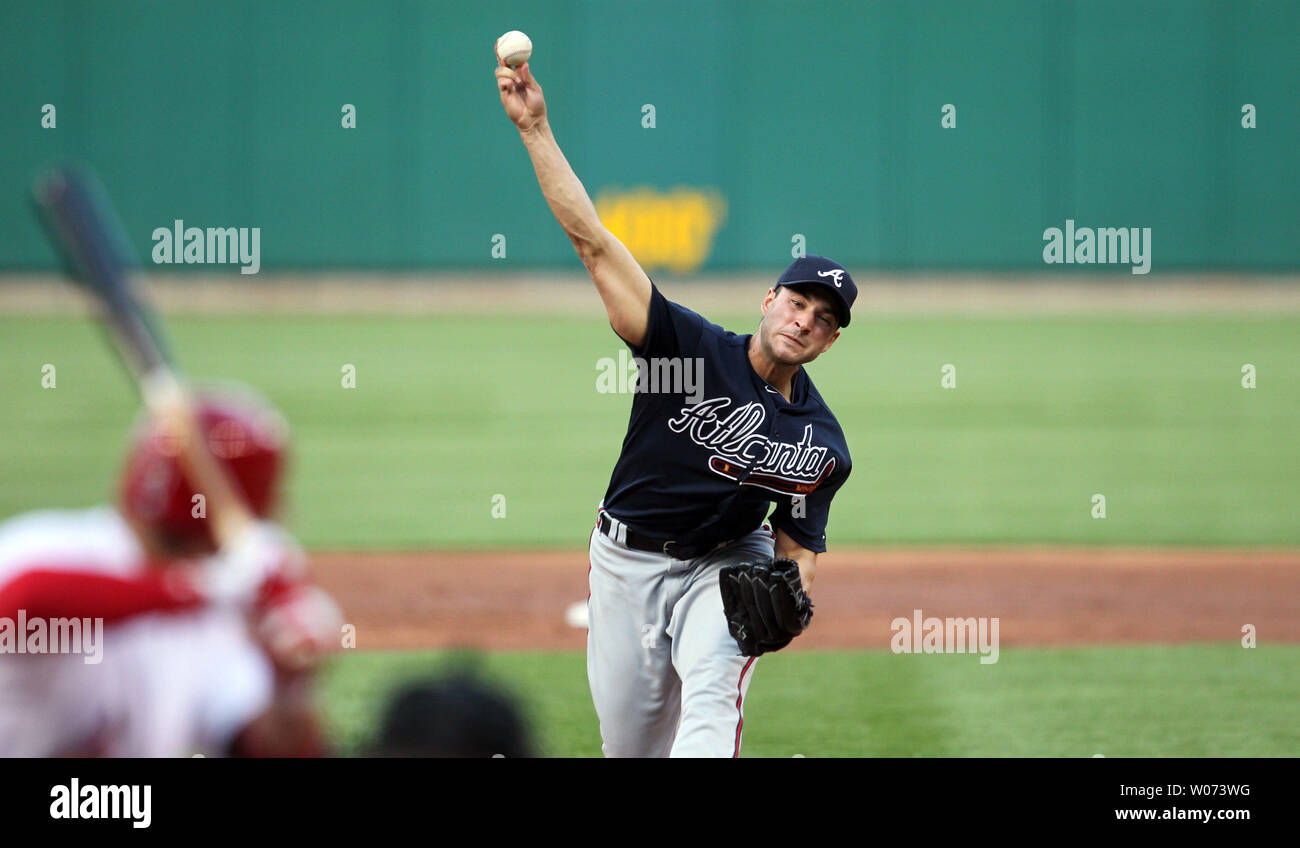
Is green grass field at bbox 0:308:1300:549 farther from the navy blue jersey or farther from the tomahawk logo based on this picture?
the tomahawk logo

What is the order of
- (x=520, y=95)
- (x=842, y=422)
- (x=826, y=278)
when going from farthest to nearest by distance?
(x=842, y=422)
(x=826, y=278)
(x=520, y=95)

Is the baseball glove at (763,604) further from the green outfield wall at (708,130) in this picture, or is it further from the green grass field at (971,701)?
the green outfield wall at (708,130)

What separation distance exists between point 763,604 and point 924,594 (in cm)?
515

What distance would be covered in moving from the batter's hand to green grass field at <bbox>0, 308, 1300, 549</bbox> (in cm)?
676

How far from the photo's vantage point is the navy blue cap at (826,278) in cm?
448

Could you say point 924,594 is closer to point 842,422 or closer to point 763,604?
point 763,604

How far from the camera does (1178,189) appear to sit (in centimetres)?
2559

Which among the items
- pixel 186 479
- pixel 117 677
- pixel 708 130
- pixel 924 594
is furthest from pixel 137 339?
pixel 708 130

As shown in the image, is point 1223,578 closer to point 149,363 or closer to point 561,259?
point 149,363

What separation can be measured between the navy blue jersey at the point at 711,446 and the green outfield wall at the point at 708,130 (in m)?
20.7

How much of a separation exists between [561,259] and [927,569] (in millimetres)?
17171

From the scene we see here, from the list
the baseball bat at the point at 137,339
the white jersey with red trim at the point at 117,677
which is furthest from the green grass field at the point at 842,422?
the baseball bat at the point at 137,339

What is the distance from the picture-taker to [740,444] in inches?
177

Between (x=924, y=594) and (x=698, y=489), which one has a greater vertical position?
(x=698, y=489)
